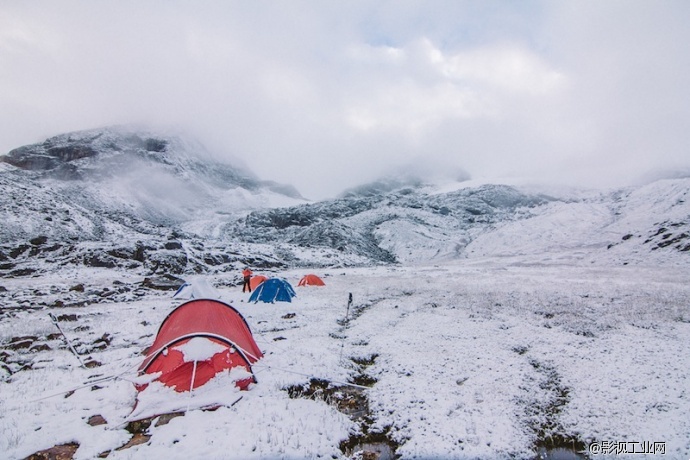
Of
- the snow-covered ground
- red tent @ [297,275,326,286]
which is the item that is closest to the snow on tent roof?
red tent @ [297,275,326,286]

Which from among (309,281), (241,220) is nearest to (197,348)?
(309,281)

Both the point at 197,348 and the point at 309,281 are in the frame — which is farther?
the point at 309,281

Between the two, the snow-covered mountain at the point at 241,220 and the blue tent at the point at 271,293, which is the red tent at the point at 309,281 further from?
the snow-covered mountain at the point at 241,220

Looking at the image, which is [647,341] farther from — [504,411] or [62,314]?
[62,314]

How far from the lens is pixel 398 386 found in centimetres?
1068

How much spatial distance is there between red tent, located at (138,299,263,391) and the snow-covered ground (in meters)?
0.48

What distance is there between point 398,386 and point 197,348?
20.3ft

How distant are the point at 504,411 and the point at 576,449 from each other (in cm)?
166

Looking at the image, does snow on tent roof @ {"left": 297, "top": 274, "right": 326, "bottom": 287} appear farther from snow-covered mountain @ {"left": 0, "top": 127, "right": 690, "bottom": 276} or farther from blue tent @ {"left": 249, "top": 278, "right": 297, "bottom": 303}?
snow-covered mountain @ {"left": 0, "top": 127, "right": 690, "bottom": 276}

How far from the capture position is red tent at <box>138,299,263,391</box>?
10125 millimetres

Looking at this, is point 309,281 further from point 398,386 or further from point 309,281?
point 398,386

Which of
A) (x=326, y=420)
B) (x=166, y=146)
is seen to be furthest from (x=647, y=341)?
(x=166, y=146)

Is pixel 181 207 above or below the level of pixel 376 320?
above

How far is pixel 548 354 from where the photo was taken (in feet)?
42.4
